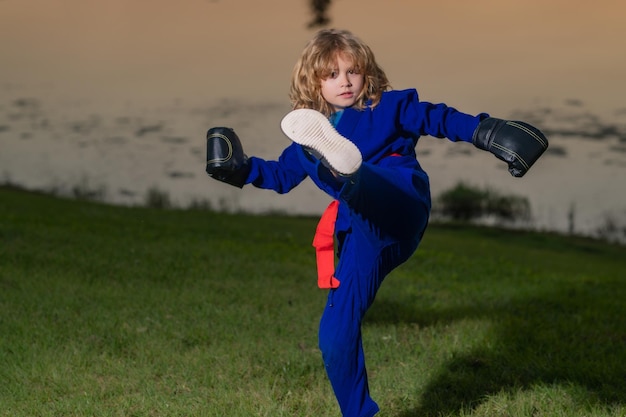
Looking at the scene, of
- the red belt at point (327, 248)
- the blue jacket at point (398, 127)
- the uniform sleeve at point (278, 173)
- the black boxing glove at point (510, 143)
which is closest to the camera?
the black boxing glove at point (510, 143)

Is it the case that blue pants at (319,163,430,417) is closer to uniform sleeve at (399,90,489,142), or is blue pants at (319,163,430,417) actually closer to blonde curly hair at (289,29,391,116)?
uniform sleeve at (399,90,489,142)

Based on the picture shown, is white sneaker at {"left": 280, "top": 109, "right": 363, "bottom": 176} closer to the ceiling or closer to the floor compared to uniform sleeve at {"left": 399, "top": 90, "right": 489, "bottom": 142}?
closer to the floor

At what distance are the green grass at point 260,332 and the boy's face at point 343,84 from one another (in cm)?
203

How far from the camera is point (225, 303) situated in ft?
28.1

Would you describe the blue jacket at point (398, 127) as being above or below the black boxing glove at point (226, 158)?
above

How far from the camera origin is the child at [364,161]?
3938mm

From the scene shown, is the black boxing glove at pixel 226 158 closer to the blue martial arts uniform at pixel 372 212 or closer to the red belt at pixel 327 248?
the blue martial arts uniform at pixel 372 212

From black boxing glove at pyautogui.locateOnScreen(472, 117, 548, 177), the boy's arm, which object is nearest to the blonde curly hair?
the boy's arm

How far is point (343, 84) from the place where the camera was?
4.12m

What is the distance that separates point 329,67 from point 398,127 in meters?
0.41

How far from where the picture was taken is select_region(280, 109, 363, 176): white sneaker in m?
3.62

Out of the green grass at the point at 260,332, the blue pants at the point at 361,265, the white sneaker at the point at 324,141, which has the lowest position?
the green grass at the point at 260,332

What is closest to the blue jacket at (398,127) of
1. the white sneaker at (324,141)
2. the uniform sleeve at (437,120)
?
the uniform sleeve at (437,120)

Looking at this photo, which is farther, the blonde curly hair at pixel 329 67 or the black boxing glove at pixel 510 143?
the blonde curly hair at pixel 329 67
